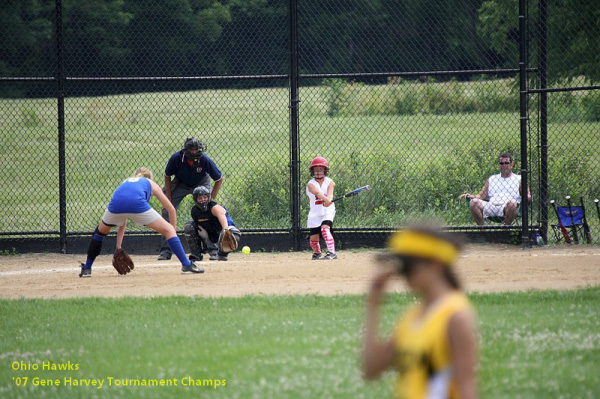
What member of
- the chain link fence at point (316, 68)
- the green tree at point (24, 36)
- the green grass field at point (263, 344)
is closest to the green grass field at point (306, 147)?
the chain link fence at point (316, 68)

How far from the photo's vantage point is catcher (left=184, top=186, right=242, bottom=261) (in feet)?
35.6

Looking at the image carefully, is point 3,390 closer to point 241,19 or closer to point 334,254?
point 334,254

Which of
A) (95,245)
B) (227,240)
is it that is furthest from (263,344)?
(227,240)

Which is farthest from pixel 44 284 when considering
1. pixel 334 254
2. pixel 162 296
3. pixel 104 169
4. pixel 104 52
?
pixel 104 169

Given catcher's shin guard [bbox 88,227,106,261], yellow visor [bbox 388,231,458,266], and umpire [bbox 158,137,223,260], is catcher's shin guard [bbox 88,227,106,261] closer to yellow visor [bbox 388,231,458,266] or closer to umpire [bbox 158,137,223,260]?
umpire [bbox 158,137,223,260]

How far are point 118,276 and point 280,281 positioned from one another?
2.07 meters

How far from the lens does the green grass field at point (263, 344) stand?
5203mm

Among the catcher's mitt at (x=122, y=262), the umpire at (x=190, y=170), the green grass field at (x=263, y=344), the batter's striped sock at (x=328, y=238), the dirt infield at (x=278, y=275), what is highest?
the umpire at (x=190, y=170)

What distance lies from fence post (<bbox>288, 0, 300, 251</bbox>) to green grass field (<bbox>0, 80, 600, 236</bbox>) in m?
0.98

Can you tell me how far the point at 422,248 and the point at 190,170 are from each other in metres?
8.86

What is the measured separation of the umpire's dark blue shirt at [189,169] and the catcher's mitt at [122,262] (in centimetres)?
201

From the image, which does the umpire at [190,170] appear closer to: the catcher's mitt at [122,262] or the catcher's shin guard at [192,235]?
the catcher's shin guard at [192,235]

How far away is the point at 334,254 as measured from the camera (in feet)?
36.2

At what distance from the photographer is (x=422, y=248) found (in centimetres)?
277
